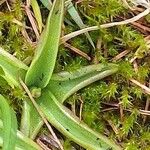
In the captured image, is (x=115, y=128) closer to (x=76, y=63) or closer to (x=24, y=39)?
(x=76, y=63)

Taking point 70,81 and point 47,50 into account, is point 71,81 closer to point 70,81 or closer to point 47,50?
point 70,81

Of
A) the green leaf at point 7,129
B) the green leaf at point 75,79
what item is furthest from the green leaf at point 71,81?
the green leaf at point 7,129

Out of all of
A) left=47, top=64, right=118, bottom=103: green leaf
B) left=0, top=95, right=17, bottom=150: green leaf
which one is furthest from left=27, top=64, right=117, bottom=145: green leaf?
left=0, top=95, right=17, bottom=150: green leaf

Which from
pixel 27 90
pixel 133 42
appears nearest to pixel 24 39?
pixel 27 90

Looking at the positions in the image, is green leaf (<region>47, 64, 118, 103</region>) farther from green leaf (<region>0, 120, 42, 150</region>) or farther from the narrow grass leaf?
green leaf (<region>0, 120, 42, 150</region>)

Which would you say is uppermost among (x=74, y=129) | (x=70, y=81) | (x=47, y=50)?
(x=47, y=50)

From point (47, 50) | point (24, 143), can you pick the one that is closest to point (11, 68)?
point (47, 50)

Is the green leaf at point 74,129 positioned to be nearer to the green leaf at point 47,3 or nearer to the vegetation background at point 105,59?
the vegetation background at point 105,59
